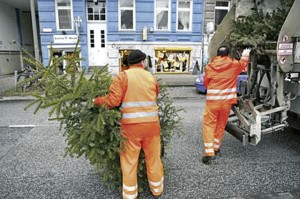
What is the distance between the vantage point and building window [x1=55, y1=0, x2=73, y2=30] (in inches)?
588

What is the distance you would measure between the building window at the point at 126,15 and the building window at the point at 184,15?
2.80 m

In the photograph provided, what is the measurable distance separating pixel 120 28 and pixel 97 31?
4.66 ft

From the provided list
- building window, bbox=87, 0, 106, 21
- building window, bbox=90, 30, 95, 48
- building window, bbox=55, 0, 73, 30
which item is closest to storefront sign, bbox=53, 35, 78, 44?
building window, bbox=55, 0, 73, 30

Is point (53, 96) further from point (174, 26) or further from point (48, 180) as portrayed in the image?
point (174, 26)

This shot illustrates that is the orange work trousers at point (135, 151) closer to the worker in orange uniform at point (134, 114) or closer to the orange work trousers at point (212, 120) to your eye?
the worker in orange uniform at point (134, 114)

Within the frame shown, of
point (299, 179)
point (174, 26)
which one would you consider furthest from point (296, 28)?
point (174, 26)

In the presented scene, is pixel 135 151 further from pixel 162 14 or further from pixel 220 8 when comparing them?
pixel 220 8

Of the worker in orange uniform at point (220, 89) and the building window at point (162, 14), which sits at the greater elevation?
the building window at point (162, 14)

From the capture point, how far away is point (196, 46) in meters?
16.0

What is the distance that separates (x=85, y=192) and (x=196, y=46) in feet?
46.4

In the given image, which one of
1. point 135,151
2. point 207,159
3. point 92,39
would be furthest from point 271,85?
point 92,39

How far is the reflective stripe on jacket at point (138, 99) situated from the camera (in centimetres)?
259

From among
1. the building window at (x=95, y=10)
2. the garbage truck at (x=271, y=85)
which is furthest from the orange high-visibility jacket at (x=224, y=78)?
the building window at (x=95, y=10)

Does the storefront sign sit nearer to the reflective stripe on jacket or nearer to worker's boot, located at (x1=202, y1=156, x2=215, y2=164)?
worker's boot, located at (x1=202, y1=156, x2=215, y2=164)
